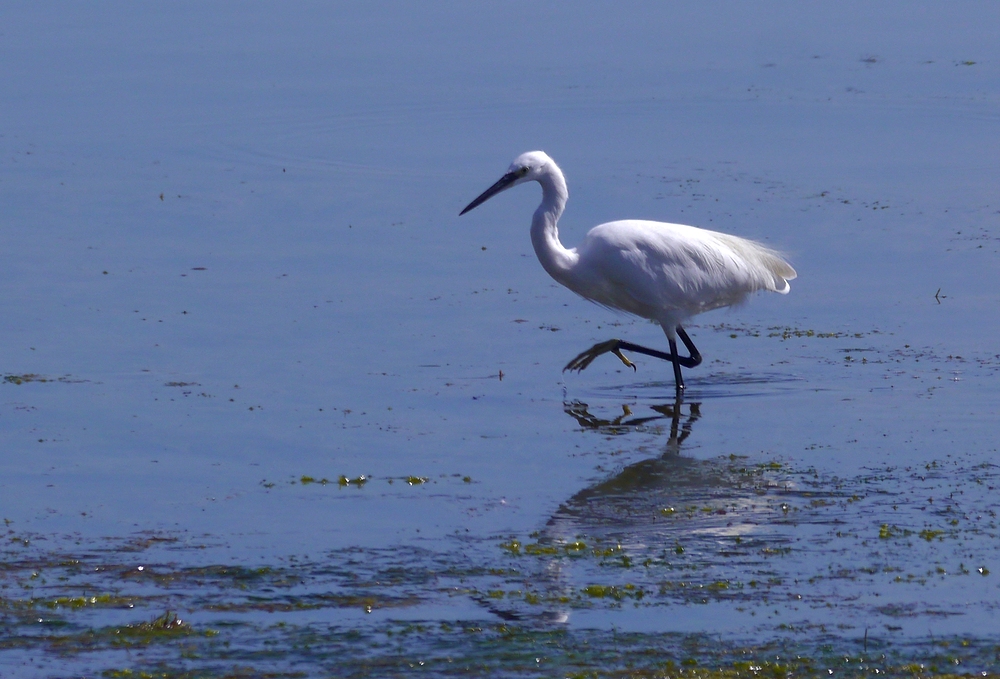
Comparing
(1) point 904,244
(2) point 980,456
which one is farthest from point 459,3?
(2) point 980,456

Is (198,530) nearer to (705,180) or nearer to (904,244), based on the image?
(904,244)

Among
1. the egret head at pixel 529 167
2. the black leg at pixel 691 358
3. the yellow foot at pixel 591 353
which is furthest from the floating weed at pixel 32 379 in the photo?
the black leg at pixel 691 358

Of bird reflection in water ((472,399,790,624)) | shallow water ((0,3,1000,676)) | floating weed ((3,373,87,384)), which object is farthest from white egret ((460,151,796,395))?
floating weed ((3,373,87,384))

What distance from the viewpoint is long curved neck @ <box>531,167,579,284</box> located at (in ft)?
37.0

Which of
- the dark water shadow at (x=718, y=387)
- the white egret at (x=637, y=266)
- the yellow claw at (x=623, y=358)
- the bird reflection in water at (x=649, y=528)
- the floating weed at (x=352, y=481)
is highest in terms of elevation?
the white egret at (x=637, y=266)

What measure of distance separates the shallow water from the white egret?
47 centimetres

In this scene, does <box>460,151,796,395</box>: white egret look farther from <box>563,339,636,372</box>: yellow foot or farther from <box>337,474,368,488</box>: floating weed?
<box>337,474,368,488</box>: floating weed

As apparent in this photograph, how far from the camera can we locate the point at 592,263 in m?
11.3

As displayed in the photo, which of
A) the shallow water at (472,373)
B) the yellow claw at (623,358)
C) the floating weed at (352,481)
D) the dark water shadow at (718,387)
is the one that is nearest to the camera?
the shallow water at (472,373)

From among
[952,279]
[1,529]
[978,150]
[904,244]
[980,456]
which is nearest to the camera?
[1,529]

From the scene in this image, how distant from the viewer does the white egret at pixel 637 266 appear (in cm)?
1121

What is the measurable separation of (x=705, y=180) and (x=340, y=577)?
37.6 ft

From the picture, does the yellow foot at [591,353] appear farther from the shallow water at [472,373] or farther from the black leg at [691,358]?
the black leg at [691,358]

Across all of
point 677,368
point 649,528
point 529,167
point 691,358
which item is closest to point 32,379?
point 529,167
